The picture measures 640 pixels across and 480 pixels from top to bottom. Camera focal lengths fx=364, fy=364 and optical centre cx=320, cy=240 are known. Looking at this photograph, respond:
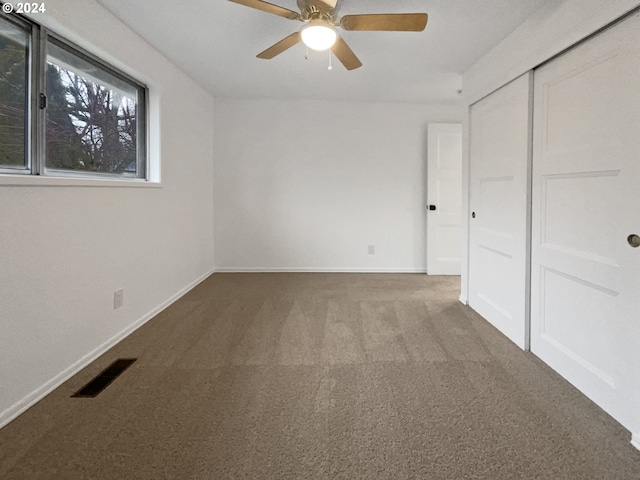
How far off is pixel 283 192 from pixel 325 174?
61cm

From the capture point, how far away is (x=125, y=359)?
2.31m

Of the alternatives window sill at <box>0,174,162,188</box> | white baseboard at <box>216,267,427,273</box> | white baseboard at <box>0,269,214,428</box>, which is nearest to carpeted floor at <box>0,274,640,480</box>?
white baseboard at <box>0,269,214,428</box>

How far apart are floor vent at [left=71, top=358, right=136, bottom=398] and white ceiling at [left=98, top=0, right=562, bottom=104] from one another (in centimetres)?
228

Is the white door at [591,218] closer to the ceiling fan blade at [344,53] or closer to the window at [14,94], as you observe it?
the ceiling fan blade at [344,53]

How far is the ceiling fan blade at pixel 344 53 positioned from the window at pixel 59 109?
5.36 ft

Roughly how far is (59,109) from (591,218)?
3031 mm

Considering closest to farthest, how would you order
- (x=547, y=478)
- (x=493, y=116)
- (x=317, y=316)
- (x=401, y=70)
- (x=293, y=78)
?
(x=547, y=478), (x=493, y=116), (x=317, y=316), (x=401, y=70), (x=293, y=78)

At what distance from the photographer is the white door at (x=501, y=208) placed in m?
2.49

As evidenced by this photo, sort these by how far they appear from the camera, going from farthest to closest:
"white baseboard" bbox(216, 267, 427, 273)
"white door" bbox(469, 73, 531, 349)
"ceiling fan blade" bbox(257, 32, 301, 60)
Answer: "white baseboard" bbox(216, 267, 427, 273)
"white door" bbox(469, 73, 531, 349)
"ceiling fan blade" bbox(257, 32, 301, 60)

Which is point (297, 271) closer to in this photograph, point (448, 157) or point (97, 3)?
point (448, 157)

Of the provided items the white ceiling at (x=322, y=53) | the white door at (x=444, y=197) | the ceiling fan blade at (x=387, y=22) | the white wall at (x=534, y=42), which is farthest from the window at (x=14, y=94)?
the white door at (x=444, y=197)

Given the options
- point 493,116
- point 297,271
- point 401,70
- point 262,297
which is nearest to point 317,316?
point 262,297

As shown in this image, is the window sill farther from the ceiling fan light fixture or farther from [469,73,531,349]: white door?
[469,73,531,349]: white door

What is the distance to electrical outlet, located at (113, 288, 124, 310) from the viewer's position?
254 centimetres
